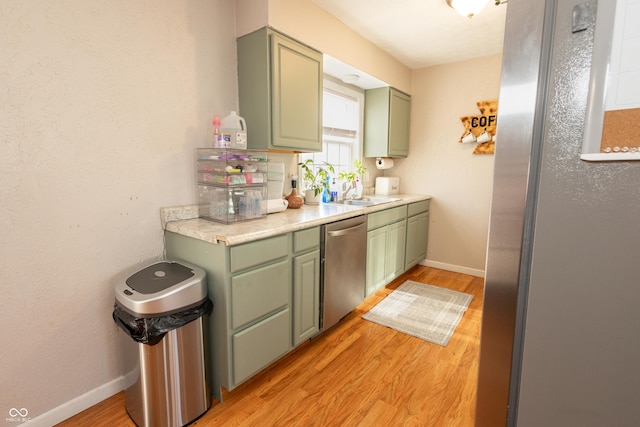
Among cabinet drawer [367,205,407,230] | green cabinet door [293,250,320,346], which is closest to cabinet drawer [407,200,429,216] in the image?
cabinet drawer [367,205,407,230]

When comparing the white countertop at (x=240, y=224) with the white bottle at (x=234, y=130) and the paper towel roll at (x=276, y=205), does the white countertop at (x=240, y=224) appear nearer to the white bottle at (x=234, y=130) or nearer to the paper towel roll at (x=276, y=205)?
the paper towel roll at (x=276, y=205)

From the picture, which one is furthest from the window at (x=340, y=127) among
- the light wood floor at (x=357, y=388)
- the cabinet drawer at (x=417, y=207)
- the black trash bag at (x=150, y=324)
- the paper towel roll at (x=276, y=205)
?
the black trash bag at (x=150, y=324)

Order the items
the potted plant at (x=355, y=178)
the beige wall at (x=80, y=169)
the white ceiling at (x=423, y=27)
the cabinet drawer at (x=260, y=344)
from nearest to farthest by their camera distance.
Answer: the beige wall at (x=80, y=169) < the cabinet drawer at (x=260, y=344) < the white ceiling at (x=423, y=27) < the potted plant at (x=355, y=178)

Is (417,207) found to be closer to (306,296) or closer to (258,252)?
(306,296)

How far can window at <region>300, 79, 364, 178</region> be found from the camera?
10.5ft

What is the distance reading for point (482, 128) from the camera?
11.3ft

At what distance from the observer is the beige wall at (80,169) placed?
138 centimetres

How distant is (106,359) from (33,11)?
1732 mm

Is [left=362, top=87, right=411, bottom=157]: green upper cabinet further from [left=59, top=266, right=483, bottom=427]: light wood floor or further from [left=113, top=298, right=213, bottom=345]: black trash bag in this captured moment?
[left=113, top=298, right=213, bottom=345]: black trash bag

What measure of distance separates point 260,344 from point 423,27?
2.83 meters

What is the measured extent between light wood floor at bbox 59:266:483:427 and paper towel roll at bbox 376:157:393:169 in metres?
2.09

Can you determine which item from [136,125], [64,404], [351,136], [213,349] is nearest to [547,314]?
[213,349]

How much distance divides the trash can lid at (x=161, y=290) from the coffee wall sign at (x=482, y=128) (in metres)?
3.20

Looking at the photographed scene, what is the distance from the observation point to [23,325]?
1.43 m
